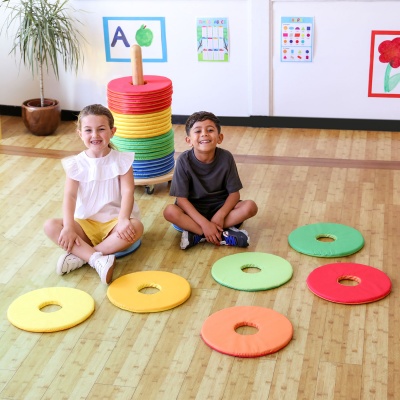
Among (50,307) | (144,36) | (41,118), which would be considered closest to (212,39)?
(144,36)

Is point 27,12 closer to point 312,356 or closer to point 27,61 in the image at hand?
→ point 27,61

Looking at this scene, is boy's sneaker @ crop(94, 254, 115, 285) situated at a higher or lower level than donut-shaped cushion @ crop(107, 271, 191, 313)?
higher

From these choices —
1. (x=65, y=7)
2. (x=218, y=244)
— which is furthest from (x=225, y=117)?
(x=218, y=244)

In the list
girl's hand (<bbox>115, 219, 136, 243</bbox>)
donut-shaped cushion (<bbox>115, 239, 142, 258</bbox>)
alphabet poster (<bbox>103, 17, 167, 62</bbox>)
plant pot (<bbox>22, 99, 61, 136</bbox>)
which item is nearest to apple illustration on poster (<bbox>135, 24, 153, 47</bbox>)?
→ alphabet poster (<bbox>103, 17, 167, 62</bbox>)

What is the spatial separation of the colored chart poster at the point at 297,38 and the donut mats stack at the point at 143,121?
113 cm

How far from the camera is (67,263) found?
3402mm

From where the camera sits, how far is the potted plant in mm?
5047

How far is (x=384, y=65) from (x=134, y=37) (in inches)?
64.5

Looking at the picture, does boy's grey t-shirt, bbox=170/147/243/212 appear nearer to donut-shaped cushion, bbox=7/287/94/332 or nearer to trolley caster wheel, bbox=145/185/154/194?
trolley caster wheel, bbox=145/185/154/194

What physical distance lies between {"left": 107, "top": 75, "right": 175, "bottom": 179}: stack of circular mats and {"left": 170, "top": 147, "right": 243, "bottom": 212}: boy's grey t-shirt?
1.65 feet

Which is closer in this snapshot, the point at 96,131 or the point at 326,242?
the point at 96,131

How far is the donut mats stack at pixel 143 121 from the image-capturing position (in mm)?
4082

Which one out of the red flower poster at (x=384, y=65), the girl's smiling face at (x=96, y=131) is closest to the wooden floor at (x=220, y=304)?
the red flower poster at (x=384, y=65)

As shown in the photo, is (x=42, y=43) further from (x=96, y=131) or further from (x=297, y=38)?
(x=96, y=131)
